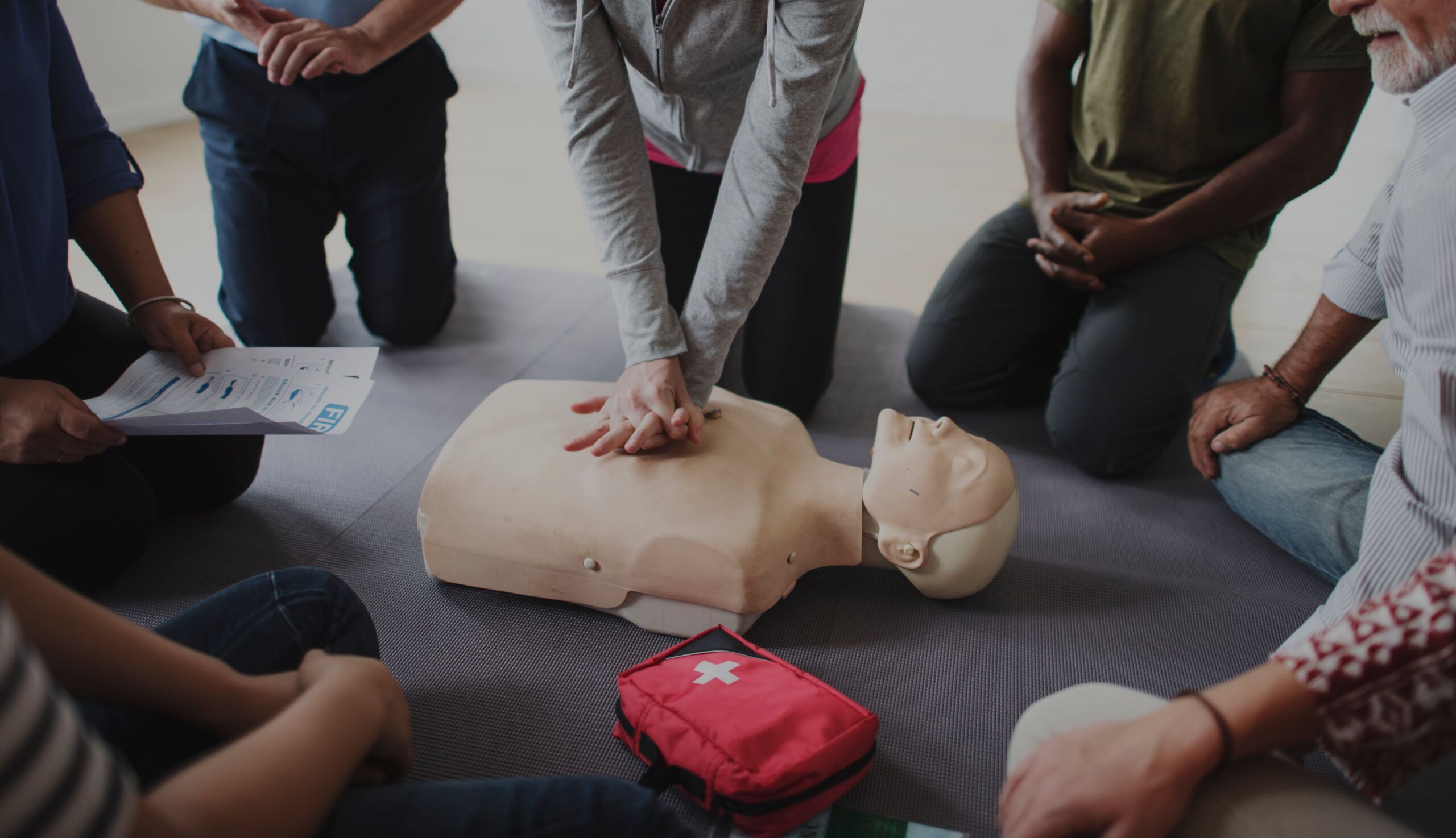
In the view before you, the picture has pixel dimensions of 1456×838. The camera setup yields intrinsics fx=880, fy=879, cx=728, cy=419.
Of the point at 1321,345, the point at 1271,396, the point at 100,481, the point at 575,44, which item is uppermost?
the point at 575,44

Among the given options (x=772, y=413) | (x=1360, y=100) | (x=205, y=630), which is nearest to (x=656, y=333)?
(x=772, y=413)

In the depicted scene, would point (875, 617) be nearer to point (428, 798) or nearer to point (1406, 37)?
point (428, 798)

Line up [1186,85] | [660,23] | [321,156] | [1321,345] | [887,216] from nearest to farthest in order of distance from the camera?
[660,23], [1321,345], [1186,85], [321,156], [887,216]

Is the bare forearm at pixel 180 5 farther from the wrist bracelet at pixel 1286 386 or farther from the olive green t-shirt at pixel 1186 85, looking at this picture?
the wrist bracelet at pixel 1286 386

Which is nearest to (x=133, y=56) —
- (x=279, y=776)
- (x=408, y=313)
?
(x=408, y=313)

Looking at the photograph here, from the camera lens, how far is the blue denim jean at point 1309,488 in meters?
1.32

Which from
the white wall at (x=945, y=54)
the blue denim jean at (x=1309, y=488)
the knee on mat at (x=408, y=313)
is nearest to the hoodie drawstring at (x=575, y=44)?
the knee on mat at (x=408, y=313)

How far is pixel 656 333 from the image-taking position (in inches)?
51.2

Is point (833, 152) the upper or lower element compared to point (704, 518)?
upper

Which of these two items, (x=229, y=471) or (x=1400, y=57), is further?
(x=229, y=471)

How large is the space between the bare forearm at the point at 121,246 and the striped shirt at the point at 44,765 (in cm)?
110

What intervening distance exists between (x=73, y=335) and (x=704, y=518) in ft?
3.24

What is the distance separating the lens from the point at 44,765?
16.9 inches

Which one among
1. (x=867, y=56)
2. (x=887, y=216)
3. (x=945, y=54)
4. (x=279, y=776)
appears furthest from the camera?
(x=867, y=56)
